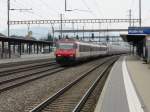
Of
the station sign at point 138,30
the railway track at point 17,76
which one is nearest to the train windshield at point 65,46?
the railway track at point 17,76

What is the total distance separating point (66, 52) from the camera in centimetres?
4109

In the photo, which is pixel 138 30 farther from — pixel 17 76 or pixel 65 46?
pixel 17 76

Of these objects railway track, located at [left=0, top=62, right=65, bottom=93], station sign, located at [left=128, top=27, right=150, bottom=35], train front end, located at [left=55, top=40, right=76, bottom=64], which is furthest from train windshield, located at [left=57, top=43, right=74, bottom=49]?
station sign, located at [left=128, top=27, right=150, bottom=35]

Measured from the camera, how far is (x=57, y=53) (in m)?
41.5

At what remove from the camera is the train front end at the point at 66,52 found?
40.9 m

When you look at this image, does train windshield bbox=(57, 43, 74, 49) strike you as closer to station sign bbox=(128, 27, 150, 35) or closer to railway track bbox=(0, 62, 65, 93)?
railway track bbox=(0, 62, 65, 93)

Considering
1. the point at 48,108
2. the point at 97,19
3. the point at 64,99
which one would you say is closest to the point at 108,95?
the point at 64,99

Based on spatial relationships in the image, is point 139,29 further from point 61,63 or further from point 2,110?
point 2,110

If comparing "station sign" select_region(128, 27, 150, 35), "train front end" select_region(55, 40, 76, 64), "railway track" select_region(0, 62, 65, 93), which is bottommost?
"railway track" select_region(0, 62, 65, 93)

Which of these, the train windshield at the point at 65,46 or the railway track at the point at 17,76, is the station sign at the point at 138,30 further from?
the railway track at the point at 17,76

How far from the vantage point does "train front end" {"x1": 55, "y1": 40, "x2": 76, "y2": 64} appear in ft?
134

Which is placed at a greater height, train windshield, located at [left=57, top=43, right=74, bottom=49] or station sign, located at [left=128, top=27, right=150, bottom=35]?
station sign, located at [left=128, top=27, right=150, bottom=35]

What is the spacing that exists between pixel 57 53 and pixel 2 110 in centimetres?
2874

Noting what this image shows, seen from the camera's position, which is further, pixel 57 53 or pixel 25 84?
pixel 57 53
